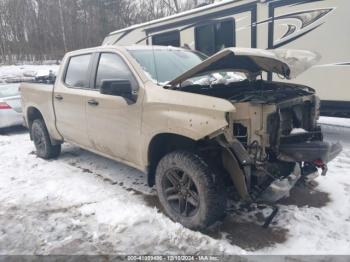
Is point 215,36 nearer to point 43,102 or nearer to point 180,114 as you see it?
point 43,102

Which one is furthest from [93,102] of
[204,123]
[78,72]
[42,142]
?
[42,142]

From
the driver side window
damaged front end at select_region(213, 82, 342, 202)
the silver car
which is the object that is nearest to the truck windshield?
the driver side window

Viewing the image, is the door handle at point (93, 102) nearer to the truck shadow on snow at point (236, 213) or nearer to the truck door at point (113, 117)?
the truck door at point (113, 117)

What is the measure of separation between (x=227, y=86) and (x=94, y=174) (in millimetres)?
2525

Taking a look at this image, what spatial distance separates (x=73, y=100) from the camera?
196 inches

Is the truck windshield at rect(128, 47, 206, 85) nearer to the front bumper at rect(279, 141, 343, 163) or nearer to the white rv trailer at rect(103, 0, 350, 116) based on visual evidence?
the front bumper at rect(279, 141, 343, 163)

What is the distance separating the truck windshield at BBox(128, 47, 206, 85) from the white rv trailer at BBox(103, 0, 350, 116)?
1865mm

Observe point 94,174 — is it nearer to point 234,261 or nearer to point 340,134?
point 234,261

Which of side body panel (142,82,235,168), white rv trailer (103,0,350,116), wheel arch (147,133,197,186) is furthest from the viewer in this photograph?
white rv trailer (103,0,350,116)

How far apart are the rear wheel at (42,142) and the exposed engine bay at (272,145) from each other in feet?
11.2

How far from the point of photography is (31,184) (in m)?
5.04

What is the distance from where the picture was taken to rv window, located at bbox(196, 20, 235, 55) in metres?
8.08

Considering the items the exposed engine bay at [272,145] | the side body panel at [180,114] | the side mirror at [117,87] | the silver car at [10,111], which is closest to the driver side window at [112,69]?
the side mirror at [117,87]

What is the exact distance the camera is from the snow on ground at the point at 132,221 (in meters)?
3.24
